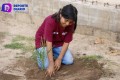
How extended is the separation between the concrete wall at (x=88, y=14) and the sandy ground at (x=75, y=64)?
197 millimetres

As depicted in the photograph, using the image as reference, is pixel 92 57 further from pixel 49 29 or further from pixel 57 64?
pixel 49 29

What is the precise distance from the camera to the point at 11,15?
7.21m

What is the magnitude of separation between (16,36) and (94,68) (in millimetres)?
2230

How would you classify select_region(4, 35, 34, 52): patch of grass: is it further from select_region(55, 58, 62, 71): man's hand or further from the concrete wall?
select_region(55, 58, 62, 71): man's hand

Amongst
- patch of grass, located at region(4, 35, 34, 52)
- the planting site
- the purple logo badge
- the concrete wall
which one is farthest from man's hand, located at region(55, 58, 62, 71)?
the purple logo badge

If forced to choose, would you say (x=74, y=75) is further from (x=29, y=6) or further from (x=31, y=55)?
(x=29, y=6)

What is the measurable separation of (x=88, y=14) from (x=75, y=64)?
1.48 m

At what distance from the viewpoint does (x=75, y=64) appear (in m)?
4.95

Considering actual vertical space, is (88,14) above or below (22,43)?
above

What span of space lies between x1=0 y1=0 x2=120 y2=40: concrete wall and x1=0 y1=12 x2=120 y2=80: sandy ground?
0.20 m

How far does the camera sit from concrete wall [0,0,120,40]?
5832 millimetres

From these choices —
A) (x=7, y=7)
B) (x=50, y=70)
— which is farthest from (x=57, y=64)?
(x=7, y=7)

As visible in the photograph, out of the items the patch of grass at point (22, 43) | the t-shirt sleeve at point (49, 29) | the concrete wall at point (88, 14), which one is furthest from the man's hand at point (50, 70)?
the concrete wall at point (88, 14)

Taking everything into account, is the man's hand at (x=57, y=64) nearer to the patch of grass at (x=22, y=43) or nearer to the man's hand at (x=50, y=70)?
the man's hand at (x=50, y=70)
